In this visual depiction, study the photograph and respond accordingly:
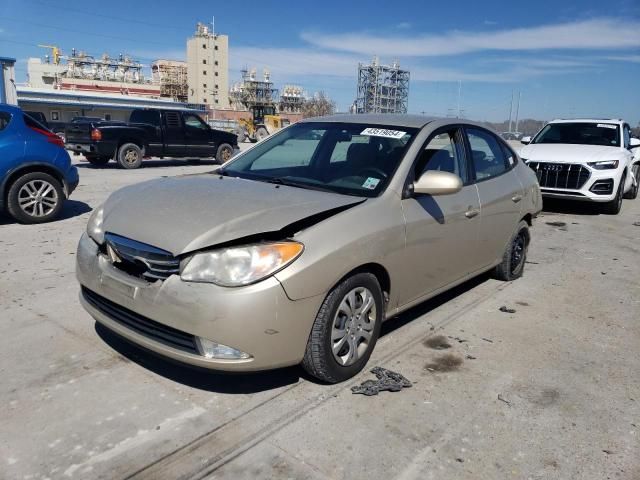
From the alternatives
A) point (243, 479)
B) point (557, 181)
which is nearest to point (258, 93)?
point (557, 181)

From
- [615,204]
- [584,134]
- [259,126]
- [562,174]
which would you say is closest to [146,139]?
[562,174]

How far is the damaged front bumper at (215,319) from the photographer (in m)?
2.64

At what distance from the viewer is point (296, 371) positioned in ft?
11.0

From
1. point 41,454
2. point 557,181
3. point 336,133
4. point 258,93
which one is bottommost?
point 41,454

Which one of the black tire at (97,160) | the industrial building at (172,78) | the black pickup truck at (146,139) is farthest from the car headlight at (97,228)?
the industrial building at (172,78)

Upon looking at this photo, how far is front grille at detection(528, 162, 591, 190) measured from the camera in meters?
9.42

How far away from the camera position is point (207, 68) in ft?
365

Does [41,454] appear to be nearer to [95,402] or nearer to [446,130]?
[95,402]

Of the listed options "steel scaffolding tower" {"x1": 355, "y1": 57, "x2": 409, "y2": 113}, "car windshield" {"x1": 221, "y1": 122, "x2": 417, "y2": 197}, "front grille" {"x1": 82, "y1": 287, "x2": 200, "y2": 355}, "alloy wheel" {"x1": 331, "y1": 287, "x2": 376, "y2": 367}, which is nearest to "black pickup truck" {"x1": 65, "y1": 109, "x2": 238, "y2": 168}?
"car windshield" {"x1": 221, "y1": 122, "x2": 417, "y2": 197}

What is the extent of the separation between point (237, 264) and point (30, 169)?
598cm

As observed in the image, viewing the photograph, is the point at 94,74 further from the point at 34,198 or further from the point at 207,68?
the point at 34,198

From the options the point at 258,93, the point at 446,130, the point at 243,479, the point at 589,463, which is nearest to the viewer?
the point at 243,479

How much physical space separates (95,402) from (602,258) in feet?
20.7

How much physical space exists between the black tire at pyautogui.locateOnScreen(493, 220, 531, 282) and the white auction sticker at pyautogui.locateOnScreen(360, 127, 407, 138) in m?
1.99
